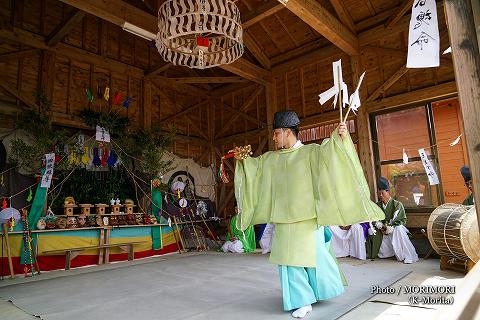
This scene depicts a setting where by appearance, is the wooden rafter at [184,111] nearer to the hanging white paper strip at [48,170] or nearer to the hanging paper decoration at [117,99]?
the hanging paper decoration at [117,99]

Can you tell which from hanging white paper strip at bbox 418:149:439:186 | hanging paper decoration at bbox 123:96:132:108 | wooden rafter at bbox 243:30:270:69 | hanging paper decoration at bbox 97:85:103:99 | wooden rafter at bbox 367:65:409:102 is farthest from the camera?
wooden rafter at bbox 243:30:270:69

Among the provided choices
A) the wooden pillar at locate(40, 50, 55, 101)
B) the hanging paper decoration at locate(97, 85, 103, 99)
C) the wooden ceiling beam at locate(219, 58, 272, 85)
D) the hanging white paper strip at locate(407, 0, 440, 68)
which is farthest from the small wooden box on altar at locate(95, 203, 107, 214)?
the hanging white paper strip at locate(407, 0, 440, 68)

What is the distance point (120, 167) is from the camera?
7.23 metres

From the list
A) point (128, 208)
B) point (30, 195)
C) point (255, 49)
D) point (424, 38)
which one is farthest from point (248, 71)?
point (424, 38)

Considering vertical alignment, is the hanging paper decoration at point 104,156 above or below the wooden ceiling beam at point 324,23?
below

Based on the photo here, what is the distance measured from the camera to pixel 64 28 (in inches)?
249

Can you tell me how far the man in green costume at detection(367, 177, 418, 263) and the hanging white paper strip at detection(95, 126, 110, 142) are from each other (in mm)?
5460

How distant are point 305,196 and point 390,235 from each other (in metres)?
3.44

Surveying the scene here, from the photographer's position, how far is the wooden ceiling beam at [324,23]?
17.1ft

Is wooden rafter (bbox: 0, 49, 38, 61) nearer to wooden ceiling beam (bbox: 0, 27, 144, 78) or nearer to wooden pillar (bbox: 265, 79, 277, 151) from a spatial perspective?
wooden ceiling beam (bbox: 0, 27, 144, 78)

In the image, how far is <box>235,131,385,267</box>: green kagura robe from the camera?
257cm

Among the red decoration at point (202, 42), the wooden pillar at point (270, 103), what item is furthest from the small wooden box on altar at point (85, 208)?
the wooden pillar at point (270, 103)

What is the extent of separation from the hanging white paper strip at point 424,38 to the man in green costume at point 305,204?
2.44ft

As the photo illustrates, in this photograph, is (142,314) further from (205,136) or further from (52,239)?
(205,136)
